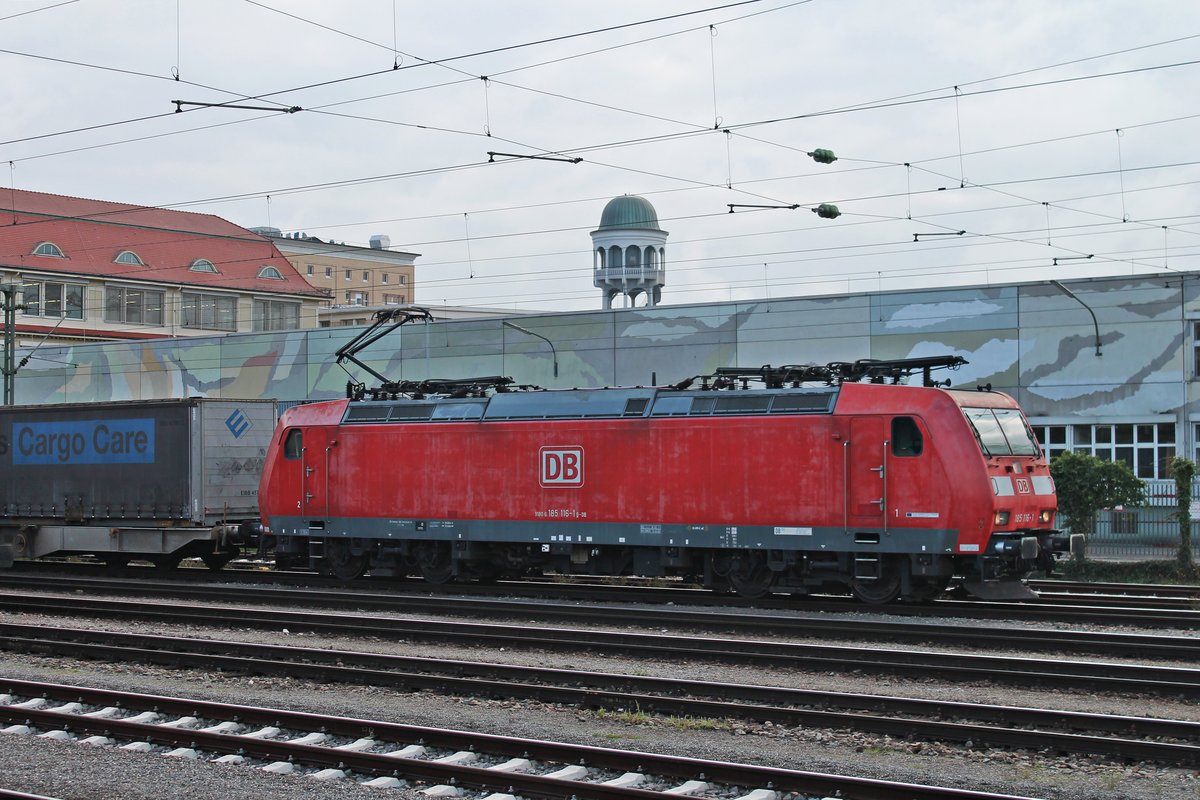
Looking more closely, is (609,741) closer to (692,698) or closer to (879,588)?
(692,698)

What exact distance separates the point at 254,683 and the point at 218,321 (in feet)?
209

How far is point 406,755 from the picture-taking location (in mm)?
10312

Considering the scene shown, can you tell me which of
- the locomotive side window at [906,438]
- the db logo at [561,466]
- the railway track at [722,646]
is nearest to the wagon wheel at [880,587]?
the locomotive side window at [906,438]

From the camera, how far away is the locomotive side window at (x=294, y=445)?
24.6 metres

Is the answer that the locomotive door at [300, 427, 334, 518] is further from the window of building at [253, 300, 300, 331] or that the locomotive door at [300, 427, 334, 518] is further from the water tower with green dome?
the window of building at [253, 300, 300, 331]

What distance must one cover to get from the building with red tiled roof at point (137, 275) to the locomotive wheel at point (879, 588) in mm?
52908

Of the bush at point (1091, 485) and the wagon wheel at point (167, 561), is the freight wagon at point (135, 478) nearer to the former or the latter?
the wagon wheel at point (167, 561)

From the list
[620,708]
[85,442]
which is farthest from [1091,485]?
[85,442]

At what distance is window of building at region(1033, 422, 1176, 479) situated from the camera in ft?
118

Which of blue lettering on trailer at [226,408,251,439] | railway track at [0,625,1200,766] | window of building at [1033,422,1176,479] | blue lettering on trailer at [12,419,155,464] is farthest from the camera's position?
window of building at [1033,422,1176,479]

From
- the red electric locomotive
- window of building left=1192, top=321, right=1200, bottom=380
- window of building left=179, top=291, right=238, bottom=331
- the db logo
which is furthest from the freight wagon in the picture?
window of building left=179, top=291, right=238, bottom=331

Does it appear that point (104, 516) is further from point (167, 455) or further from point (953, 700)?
point (953, 700)

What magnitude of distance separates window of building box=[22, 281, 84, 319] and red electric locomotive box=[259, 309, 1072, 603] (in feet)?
156

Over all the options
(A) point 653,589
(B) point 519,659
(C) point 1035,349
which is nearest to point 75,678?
(B) point 519,659
